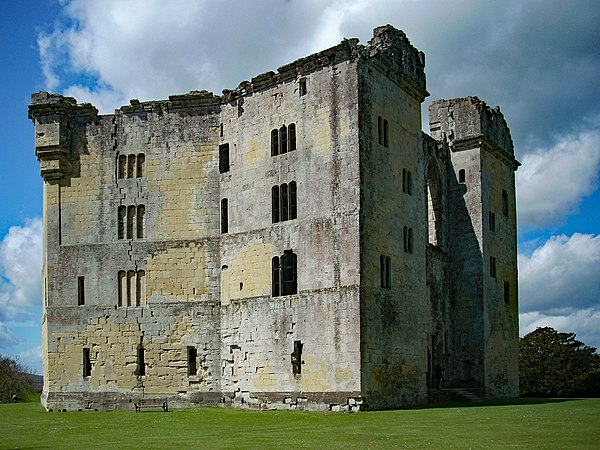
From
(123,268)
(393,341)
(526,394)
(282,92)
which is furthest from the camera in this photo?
(526,394)

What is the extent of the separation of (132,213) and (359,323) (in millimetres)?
13920

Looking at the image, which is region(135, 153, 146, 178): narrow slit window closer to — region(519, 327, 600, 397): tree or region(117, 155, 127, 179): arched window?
region(117, 155, 127, 179): arched window

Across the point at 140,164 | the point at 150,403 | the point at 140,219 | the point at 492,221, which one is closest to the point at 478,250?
the point at 492,221

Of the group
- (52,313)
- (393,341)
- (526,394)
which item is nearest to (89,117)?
(52,313)

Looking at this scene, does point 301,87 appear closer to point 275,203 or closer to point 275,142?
point 275,142

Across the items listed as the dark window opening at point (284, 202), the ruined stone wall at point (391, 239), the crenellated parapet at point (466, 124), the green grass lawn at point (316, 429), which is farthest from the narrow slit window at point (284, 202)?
the crenellated parapet at point (466, 124)

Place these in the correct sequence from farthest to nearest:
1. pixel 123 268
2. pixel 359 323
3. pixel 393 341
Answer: pixel 123 268 < pixel 393 341 < pixel 359 323

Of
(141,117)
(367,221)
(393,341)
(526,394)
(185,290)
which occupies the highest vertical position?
(141,117)

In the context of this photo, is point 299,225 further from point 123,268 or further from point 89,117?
point 89,117

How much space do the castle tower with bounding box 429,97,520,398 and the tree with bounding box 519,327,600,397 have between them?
935 centimetres

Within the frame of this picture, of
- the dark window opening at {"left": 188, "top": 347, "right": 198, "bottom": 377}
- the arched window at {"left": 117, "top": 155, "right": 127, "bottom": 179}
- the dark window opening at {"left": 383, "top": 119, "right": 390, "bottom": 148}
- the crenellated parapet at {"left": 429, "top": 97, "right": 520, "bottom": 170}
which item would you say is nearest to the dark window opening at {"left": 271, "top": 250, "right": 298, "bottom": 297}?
the dark window opening at {"left": 188, "top": 347, "right": 198, "bottom": 377}

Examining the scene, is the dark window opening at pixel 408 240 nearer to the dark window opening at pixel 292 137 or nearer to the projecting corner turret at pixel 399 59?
the dark window opening at pixel 292 137

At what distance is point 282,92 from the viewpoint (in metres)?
37.5

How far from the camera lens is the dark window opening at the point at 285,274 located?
3559cm
